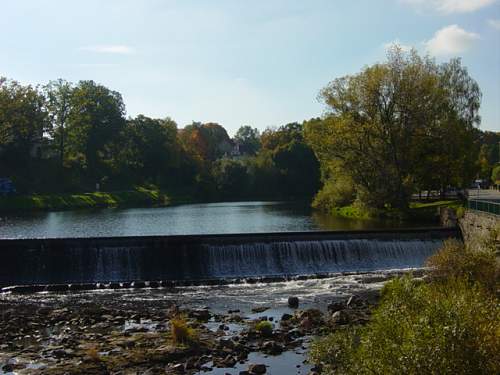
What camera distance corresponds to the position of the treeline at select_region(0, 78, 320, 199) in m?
85.6

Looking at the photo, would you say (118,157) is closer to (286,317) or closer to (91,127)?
(91,127)

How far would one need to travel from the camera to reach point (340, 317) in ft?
75.8

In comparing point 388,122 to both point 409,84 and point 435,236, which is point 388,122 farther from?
point 435,236

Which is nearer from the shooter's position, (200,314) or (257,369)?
(257,369)

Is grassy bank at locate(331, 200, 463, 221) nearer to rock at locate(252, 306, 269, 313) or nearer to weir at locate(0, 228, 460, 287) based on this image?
weir at locate(0, 228, 460, 287)

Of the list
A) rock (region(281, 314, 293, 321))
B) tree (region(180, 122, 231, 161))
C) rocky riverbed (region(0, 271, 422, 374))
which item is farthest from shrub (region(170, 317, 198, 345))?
tree (region(180, 122, 231, 161))

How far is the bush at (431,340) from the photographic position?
1088 cm

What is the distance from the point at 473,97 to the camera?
6594cm

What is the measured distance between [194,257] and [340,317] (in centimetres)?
1301

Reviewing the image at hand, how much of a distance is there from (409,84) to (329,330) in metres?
34.2

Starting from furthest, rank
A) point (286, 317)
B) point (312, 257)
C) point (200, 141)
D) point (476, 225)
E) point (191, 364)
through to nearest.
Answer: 1. point (200, 141)
2. point (476, 225)
3. point (312, 257)
4. point (286, 317)
5. point (191, 364)

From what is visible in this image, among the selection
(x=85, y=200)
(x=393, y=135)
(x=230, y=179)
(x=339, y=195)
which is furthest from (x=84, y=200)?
(x=393, y=135)

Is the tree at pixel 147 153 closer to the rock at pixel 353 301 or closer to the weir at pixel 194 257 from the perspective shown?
the weir at pixel 194 257

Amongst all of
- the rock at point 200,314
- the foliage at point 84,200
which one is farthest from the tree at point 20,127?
the rock at point 200,314
